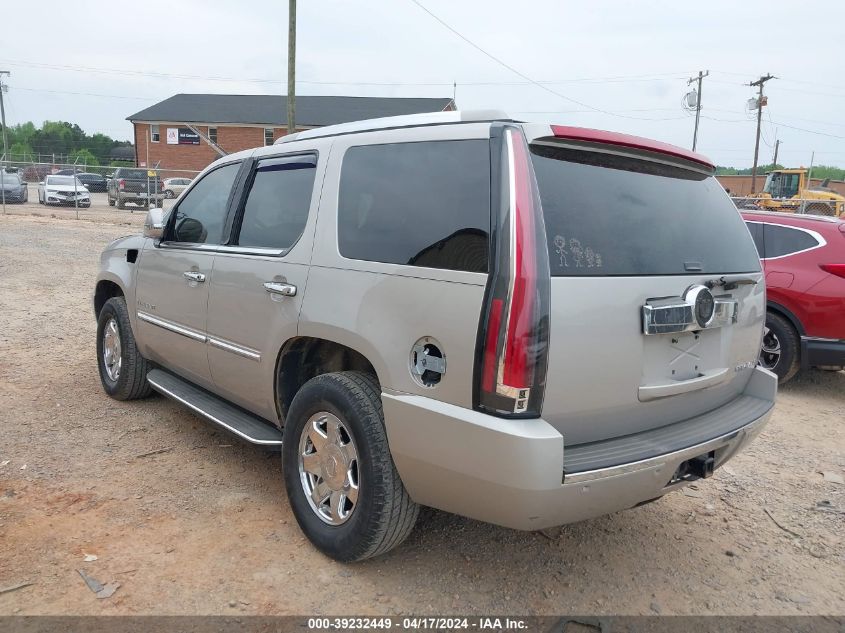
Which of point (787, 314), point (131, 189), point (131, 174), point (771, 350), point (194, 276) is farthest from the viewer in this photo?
point (131, 174)

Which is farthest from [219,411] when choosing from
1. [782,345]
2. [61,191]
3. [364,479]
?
[61,191]

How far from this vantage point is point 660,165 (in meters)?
2.90

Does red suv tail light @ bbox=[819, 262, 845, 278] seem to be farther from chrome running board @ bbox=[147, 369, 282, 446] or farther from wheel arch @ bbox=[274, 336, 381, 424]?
chrome running board @ bbox=[147, 369, 282, 446]

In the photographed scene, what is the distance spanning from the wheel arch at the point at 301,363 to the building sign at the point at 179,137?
152 feet

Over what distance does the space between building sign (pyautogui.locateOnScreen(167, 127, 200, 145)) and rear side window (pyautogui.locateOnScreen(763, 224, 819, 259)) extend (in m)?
45.0

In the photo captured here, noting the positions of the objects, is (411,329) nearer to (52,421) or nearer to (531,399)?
(531,399)

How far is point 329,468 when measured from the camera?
2.91 m

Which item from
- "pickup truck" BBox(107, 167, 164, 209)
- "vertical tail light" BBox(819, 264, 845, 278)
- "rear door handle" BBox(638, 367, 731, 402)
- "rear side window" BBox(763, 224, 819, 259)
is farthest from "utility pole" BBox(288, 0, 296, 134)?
"rear door handle" BBox(638, 367, 731, 402)

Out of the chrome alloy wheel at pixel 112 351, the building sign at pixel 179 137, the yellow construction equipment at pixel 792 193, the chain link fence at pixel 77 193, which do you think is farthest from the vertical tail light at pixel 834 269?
the building sign at pixel 179 137

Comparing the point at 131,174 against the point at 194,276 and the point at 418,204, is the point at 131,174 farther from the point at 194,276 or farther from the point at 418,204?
the point at 418,204

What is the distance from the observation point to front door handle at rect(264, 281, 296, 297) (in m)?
3.08

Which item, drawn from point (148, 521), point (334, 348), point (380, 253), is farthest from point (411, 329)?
point (148, 521)

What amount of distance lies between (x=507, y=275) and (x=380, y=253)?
2.26 ft

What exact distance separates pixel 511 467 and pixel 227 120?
4788cm
